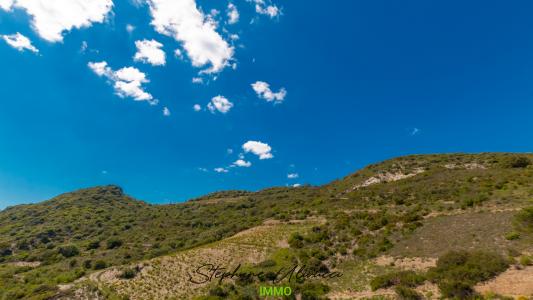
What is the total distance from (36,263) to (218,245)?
3761 centimetres

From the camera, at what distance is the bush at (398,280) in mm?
23672

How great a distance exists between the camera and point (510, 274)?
21078 millimetres

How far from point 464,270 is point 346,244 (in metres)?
15.7

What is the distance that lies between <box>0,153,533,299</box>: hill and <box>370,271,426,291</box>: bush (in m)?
0.15

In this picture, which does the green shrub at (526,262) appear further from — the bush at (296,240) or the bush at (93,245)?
the bush at (93,245)

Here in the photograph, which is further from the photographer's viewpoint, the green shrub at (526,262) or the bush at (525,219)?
the bush at (525,219)

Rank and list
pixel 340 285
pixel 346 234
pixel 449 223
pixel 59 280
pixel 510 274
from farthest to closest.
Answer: pixel 346 234, pixel 59 280, pixel 449 223, pixel 340 285, pixel 510 274

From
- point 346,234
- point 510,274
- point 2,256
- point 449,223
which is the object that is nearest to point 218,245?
point 346,234

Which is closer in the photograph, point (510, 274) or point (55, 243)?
point (510, 274)

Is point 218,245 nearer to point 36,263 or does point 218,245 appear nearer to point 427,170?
point 36,263

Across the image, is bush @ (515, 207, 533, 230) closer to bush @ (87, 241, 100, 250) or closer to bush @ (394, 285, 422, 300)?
bush @ (394, 285, 422, 300)

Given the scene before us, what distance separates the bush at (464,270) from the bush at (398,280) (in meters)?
1.15

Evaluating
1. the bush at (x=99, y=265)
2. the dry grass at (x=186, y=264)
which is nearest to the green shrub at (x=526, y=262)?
the dry grass at (x=186, y=264)

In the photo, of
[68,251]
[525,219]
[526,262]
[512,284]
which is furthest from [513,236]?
[68,251]
